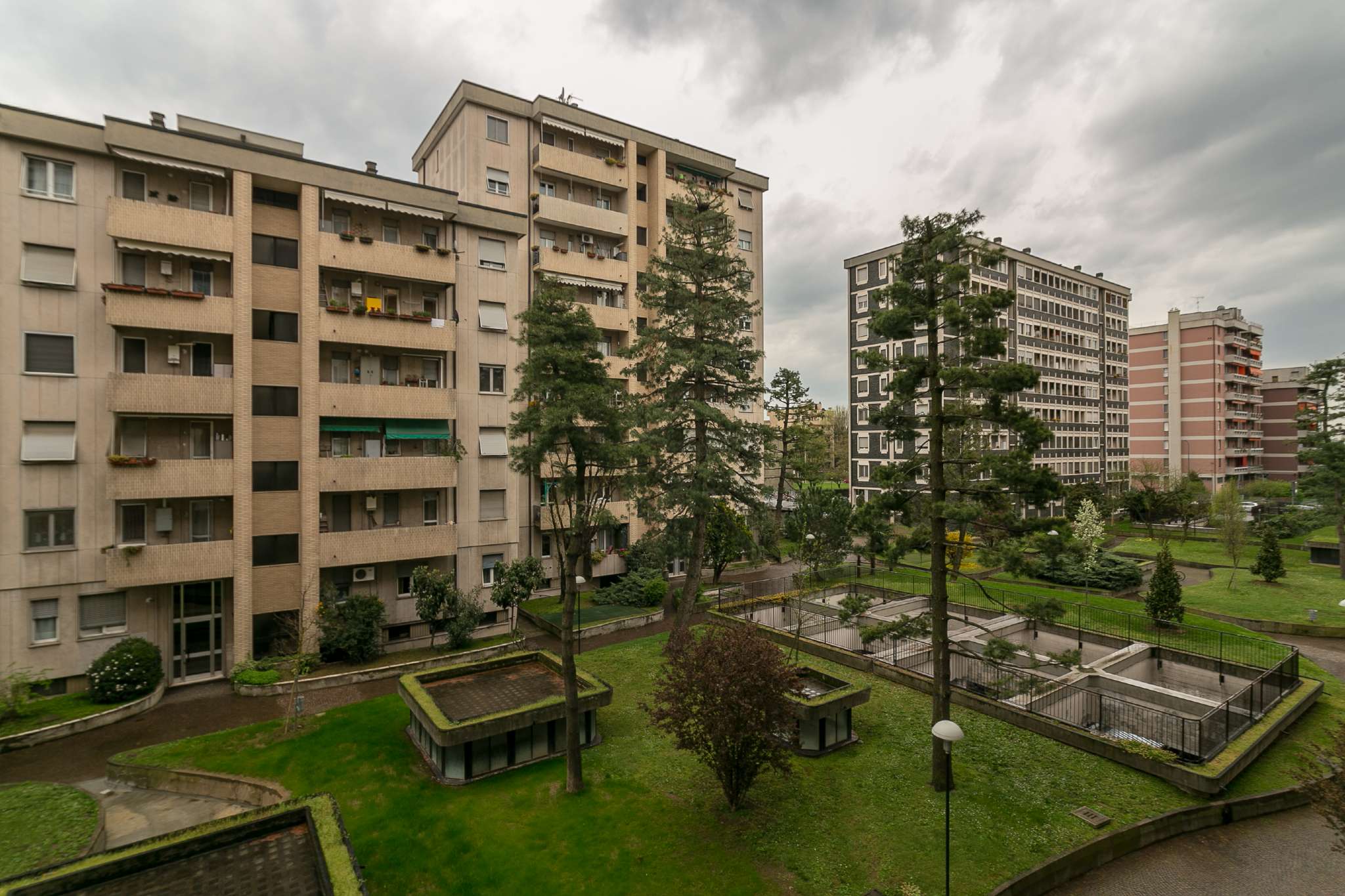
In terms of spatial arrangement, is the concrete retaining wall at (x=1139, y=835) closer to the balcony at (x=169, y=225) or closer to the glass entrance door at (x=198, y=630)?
the glass entrance door at (x=198, y=630)

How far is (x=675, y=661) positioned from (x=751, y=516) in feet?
34.6

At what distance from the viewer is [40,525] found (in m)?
19.3

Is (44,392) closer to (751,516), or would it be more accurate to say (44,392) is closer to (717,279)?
(717,279)

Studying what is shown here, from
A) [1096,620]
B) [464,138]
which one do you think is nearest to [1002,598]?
[1096,620]

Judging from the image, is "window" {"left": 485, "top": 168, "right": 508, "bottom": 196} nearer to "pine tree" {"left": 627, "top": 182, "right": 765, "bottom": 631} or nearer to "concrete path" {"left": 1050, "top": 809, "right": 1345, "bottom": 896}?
"pine tree" {"left": 627, "top": 182, "right": 765, "bottom": 631}

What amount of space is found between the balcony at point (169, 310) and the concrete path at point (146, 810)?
13.7 m

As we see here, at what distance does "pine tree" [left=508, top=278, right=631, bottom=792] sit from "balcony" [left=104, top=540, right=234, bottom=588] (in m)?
13.5

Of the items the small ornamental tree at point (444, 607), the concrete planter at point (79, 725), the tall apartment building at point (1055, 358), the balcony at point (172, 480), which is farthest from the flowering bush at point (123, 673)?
the tall apartment building at point (1055, 358)

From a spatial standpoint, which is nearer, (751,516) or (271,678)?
(271,678)

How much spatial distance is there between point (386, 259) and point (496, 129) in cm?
1122

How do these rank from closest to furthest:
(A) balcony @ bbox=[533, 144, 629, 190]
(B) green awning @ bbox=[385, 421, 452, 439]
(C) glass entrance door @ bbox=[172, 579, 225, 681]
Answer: (C) glass entrance door @ bbox=[172, 579, 225, 681] → (B) green awning @ bbox=[385, 421, 452, 439] → (A) balcony @ bbox=[533, 144, 629, 190]

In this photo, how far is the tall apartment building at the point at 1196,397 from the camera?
70.8 meters

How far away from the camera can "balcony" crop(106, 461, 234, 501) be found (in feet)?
64.4

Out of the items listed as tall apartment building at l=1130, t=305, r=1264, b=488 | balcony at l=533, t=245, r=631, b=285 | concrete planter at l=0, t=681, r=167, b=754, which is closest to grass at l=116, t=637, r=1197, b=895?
concrete planter at l=0, t=681, r=167, b=754
